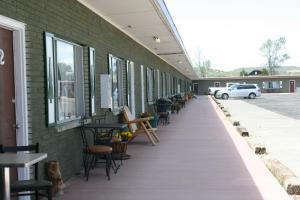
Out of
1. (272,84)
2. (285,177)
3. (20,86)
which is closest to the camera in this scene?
(20,86)

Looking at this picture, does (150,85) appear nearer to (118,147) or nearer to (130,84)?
(130,84)

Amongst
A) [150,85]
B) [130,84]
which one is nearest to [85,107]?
[130,84]

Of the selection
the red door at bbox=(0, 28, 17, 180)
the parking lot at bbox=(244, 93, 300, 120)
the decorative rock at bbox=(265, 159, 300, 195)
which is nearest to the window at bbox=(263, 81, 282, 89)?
the parking lot at bbox=(244, 93, 300, 120)

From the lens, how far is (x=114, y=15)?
364 inches

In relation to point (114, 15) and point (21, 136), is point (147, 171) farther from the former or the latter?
point (114, 15)

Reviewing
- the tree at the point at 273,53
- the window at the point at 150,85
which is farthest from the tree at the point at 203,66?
the window at the point at 150,85

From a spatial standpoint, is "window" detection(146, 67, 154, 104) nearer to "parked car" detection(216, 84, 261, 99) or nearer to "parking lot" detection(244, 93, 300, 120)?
"parking lot" detection(244, 93, 300, 120)

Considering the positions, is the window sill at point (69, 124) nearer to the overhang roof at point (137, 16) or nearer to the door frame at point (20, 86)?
the door frame at point (20, 86)

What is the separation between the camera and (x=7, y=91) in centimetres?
498

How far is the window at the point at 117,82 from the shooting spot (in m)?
10.4

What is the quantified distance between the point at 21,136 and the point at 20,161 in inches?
61.9

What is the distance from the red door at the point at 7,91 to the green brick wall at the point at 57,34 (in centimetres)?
23

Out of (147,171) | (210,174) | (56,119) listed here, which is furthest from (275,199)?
(56,119)

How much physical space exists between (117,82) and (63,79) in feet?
14.2
